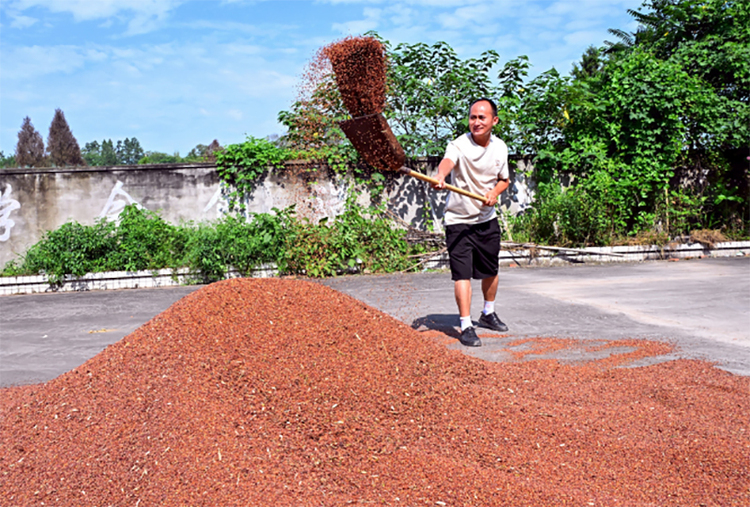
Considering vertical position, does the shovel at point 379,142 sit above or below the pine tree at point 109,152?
below

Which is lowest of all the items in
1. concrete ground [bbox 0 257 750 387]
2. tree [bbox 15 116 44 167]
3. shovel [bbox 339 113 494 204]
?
concrete ground [bbox 0 257 750 387]

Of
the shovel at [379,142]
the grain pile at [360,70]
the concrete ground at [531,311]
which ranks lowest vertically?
the concrete ground at [531,311]

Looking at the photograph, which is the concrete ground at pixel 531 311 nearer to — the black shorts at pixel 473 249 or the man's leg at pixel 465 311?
the man's leg at pixel 465 311

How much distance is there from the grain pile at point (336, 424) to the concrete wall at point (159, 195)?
6973 mm

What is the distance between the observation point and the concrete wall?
9.88 metres

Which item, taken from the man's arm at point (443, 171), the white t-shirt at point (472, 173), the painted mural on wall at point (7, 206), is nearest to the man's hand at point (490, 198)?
the white t-shirt at point (472, 173)

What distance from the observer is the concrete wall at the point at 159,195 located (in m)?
9.88

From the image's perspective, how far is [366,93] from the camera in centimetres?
447

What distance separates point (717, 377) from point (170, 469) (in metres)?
3.11

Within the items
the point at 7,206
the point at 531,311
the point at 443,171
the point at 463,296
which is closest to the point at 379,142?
the point at 443,171

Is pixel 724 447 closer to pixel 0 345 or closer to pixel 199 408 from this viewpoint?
pixel 199 408

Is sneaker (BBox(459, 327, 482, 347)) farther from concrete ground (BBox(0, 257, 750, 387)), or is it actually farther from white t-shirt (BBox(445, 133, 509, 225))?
white t-shirt (BBox(445, 133, 509, 225))

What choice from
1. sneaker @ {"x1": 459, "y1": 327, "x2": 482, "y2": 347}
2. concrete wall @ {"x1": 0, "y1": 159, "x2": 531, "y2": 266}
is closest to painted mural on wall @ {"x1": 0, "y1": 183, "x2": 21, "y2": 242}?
concrete wall @ {"x1": 0, "y1": 159, "x2": 531, "y2": 266}

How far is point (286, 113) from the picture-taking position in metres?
10.8
